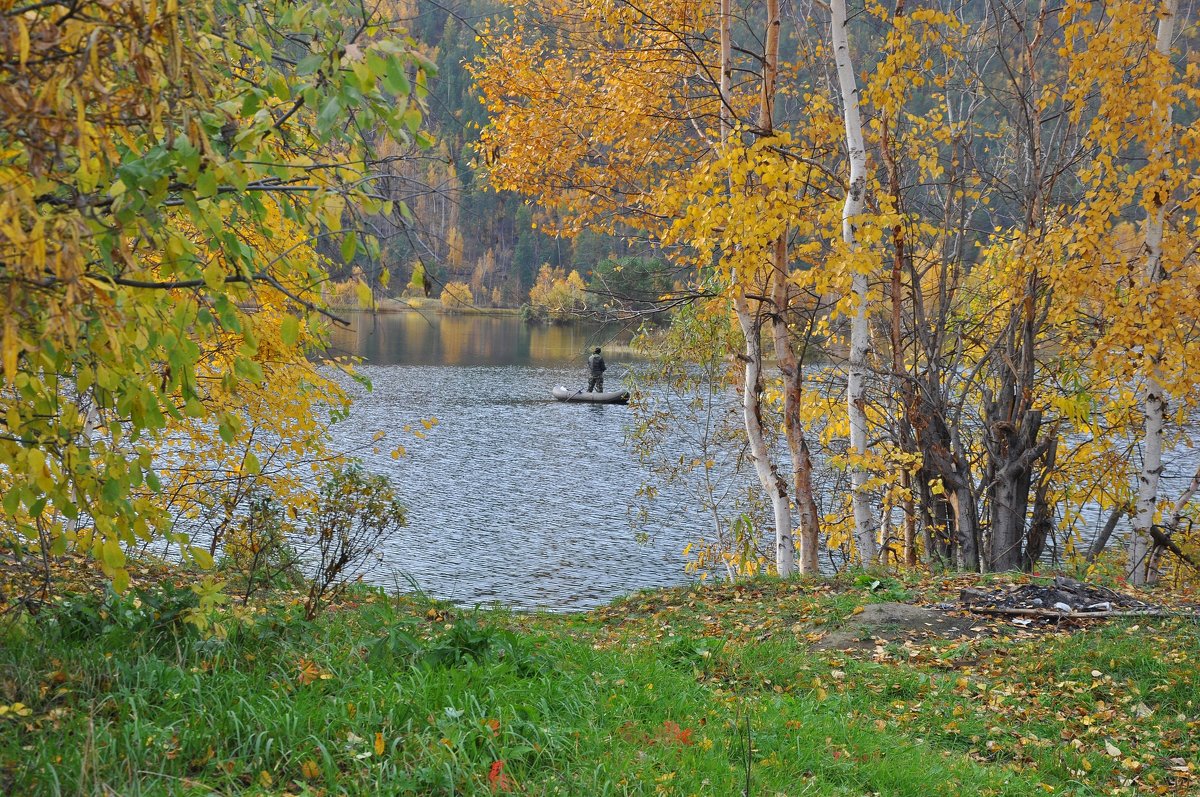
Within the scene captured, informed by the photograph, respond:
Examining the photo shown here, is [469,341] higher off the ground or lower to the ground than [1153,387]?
higher

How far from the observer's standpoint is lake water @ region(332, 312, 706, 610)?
13.8 metres

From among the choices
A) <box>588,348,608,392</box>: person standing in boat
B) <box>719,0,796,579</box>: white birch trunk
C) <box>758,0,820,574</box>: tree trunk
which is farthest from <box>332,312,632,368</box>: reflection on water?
<box>758,0,820,574</box>: tree trunk

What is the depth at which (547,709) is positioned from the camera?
3842 millimetres

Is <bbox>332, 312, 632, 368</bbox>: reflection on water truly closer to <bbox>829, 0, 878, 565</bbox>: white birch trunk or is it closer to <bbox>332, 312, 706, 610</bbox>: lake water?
<bbox>332, 312, 706, 610</bbox>: lake water

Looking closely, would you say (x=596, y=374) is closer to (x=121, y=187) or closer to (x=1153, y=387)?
(x=1153, y=387)

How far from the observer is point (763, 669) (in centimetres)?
571

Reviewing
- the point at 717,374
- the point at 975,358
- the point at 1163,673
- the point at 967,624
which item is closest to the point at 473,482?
the point at 717,374

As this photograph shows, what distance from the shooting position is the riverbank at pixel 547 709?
10.6 feet

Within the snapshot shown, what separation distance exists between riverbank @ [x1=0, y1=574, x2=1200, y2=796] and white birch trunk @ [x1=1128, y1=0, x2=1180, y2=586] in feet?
10.3

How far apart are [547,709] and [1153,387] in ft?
25.0

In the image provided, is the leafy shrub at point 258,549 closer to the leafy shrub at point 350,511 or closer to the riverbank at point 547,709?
the leafy shrub at point 350,511

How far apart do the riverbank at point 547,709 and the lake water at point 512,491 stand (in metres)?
1.43

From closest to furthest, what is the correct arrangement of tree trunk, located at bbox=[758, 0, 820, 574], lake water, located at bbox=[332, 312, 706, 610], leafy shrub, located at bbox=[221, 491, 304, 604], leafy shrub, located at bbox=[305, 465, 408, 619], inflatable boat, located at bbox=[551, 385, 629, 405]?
leafy shrub, located at bbox=[305, 465, 408, 619], leafy shrub, located at bbox=[221, 491, 304, 604], tree trunk, located at bbox=[758, 0, 820, 574], lake water, located at bbox=[332, 312, 706, 610], inflatable boat, located at bbox=[551, 385, 629, 405]

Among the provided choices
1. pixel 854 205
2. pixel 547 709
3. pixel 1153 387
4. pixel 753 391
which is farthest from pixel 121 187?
pixel 1153 387
